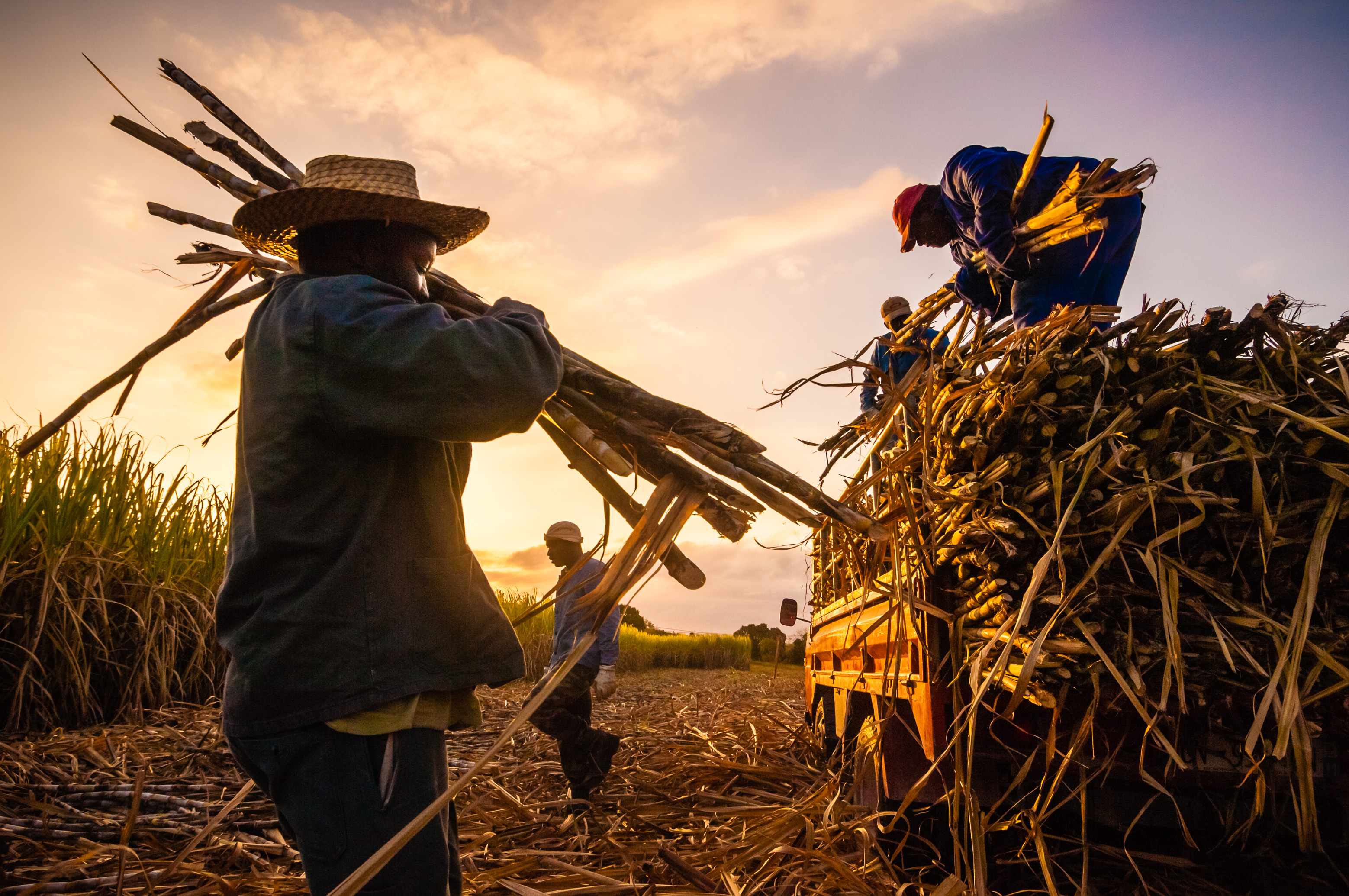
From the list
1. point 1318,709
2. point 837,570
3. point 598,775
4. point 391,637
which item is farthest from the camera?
point 598,775

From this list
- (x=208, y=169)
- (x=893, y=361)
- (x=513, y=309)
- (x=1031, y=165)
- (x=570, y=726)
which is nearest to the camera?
(x=513, y=309)

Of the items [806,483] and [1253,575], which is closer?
[806,483]

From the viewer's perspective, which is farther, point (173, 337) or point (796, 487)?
point (173, 337)

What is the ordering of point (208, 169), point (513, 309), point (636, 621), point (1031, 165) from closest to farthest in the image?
point (513, 309), point (208, 169), point (1031, 165), point (636, 621)

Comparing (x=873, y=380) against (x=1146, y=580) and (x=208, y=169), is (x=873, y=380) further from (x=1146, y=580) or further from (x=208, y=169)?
(x=208, y=169)

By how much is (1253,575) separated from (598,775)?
11.5ft

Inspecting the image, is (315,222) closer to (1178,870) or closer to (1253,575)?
(1253,575)

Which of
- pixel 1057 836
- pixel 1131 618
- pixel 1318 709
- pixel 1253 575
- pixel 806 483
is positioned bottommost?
pixel 1057 836

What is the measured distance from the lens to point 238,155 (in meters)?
2.02

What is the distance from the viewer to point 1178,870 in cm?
240

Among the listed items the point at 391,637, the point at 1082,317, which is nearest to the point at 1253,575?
the point at 1082,317

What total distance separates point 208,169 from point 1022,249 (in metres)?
2.87

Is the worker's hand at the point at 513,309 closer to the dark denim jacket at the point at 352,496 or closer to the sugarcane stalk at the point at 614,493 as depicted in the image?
the dark denim jacket at the point at 352,496

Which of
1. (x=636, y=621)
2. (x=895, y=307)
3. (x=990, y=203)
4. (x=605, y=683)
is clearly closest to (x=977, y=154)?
→ (x=990, y=203)
